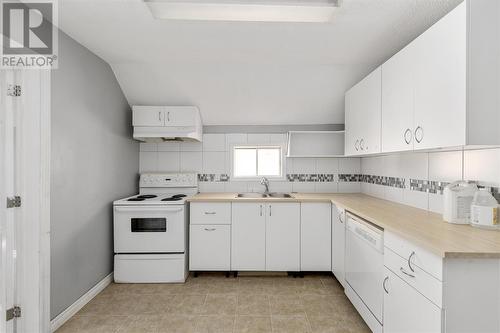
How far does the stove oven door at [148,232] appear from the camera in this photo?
2.92 metres

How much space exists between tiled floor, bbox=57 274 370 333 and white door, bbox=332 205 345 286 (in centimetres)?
17

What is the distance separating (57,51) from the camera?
2.13 metres

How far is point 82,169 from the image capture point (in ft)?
8.08

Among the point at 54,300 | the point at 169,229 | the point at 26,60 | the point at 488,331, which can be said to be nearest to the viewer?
the point at 488,331

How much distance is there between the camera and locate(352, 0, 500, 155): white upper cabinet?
1438 millimetres

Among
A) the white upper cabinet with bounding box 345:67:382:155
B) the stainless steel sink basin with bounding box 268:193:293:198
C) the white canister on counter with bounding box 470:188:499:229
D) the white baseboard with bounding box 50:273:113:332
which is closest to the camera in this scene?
the white canister on counter with bounding box 470:188:499:229

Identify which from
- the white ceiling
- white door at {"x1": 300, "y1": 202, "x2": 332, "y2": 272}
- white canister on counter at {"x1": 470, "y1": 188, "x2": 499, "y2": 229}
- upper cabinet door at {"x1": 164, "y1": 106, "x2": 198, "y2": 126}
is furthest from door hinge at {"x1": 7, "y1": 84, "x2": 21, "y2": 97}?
white canister on counter at {"x1": 470, "y1": 188, "x2": 499, "y2": 229}

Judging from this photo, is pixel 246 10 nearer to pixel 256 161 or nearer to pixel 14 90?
pixel 14 90

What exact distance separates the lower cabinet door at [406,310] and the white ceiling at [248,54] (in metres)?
1.79

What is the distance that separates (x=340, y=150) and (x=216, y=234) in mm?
1919

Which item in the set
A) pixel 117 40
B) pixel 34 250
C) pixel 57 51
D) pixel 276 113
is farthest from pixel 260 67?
pixel 34 250

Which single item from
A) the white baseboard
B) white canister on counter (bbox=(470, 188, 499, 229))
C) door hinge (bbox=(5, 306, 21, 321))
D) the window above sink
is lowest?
the white baseboard

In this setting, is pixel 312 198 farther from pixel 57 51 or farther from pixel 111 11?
pixel 57 51

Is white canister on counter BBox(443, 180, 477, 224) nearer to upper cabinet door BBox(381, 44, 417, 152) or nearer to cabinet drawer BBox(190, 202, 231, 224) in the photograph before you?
upper cabinet door BBox(381, 44, 417, 152)
